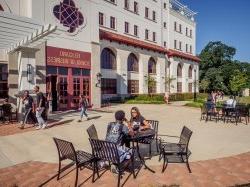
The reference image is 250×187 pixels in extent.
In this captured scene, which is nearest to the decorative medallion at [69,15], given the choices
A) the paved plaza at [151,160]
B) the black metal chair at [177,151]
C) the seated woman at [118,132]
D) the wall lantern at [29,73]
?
the wall lantern at [29,73]

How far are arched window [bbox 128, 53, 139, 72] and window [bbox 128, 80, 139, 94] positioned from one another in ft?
4.83

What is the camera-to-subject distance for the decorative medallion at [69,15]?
18219 mm

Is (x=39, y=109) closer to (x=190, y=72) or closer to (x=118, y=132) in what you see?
(x=118, y=132)

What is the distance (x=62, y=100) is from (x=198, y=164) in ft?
45.5

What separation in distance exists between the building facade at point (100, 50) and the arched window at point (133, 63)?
0.12 meters

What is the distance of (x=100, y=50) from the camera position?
24766 mm

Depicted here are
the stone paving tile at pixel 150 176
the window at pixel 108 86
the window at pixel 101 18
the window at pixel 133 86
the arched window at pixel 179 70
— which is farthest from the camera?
the arched window at pixel 179 70

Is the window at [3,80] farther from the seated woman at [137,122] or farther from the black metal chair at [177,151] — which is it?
the black metal chair at [177,151]

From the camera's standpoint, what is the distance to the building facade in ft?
50.8

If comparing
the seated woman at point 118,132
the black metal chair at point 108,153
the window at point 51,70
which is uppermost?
the window at point 51,70

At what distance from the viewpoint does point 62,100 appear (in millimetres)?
18953

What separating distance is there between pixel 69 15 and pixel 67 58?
3.11 meters

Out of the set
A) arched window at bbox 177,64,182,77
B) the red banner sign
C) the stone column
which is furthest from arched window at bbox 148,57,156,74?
the red banner sign

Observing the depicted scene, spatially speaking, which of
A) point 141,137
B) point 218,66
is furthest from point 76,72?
point 218,66
